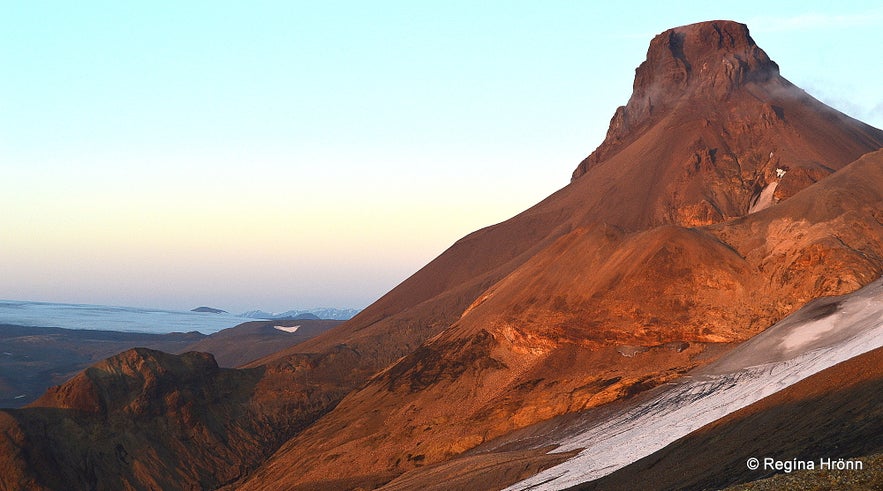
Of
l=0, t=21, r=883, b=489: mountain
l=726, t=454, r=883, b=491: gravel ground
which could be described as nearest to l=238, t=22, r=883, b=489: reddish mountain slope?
l=0, t=21, r=883, b=489: mountain

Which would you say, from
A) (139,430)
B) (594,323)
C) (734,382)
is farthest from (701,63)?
(139,430)

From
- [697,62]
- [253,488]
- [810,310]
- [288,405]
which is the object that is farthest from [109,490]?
[697,62]

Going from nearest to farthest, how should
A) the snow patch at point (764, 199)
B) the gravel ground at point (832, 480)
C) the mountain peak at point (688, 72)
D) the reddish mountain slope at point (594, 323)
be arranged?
the gravel ground at point (832, 480)
the reddish mountain slope at point (594, 323)
the snow patch at point (764, 199)
the mountain peak at point (688, 72)

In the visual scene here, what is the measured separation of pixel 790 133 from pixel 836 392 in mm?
87473

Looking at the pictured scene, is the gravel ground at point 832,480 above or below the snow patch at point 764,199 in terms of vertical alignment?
below

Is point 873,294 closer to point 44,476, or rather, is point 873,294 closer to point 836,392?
point 836,392

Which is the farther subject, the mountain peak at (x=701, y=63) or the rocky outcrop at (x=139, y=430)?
the mountain peak at (x=701, y=63)

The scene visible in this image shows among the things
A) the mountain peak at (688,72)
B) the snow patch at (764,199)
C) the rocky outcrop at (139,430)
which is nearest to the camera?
the rocky outcrop at (139,430)

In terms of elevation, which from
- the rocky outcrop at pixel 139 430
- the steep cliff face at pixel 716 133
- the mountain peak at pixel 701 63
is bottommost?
the rocky outcrop at pixel 139 430

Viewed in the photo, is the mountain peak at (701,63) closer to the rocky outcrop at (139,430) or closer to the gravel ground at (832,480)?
the rocky outcrop at (139,430)

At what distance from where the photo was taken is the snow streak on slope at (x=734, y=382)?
38719 mm

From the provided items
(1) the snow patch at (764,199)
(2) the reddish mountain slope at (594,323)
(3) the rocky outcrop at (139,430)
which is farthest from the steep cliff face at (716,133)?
(3) the rocky outcrop at (139,430)

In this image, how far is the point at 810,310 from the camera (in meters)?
52.5

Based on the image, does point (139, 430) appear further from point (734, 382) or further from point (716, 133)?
point (716, 133)
